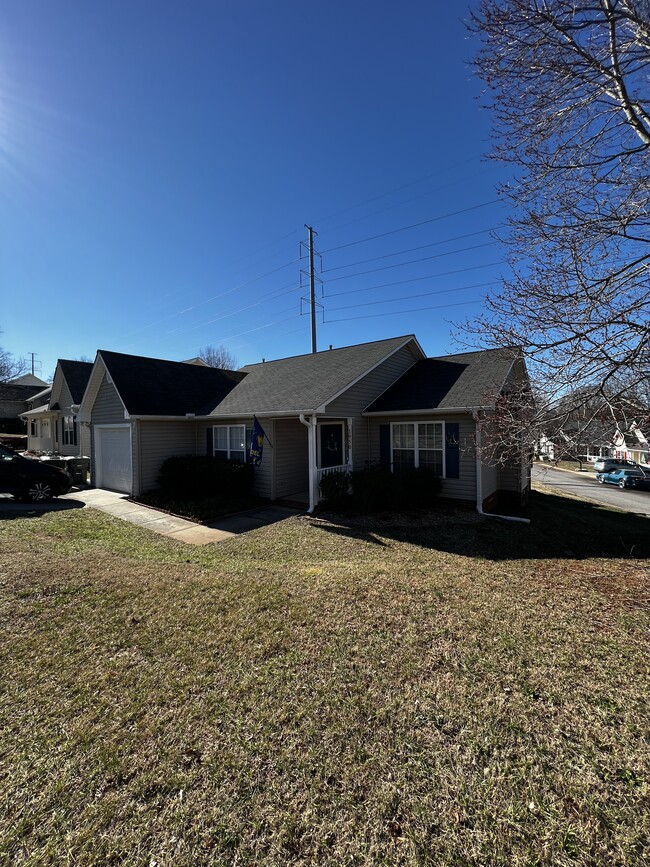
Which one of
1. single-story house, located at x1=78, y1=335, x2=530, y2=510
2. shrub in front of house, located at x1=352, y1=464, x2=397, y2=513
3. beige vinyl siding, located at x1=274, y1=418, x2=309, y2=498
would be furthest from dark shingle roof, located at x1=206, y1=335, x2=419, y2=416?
shrub in front of house, located at x1=352, y1=464, x2=397, y2=513

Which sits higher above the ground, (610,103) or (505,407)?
(610,103)

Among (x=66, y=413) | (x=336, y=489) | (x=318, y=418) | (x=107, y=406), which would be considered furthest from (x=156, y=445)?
(x=66, y=413)

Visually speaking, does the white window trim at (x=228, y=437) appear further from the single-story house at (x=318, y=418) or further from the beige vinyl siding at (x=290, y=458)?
the beige vinyl siding at (x=290, y=458)

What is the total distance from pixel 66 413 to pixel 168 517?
15.7m

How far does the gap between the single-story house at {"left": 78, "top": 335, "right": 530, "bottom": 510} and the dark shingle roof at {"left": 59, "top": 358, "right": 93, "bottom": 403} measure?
6875 millimetres

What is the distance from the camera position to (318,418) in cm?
1205

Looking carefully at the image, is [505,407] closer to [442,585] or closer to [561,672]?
[442,585]

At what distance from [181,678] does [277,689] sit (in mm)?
888

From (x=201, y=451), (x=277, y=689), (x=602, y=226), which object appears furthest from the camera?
(x=201, y=451)

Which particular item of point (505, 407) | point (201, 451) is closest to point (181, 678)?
point (505, 407)

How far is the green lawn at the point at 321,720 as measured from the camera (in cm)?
213

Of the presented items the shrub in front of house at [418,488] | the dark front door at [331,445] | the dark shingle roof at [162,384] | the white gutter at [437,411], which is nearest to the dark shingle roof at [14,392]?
the dark shingle roof at [162,384]

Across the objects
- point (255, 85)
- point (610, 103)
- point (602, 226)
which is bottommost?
point (602, 226)

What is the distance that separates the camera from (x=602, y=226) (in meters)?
5.31
